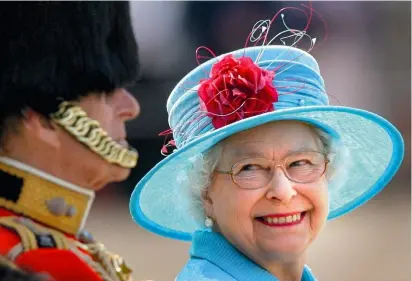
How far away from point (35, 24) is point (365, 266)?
4229 mm

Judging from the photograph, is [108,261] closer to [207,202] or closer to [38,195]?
[38,195]

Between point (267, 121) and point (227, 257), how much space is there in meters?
0.34

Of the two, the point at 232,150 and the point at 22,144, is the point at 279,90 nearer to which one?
the point at 232,150

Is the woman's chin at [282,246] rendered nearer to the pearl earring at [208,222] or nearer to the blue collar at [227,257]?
the blue collar at [227,257]

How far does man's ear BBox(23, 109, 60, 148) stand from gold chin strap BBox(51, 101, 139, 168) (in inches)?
0.8

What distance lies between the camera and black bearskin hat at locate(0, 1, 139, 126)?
1.88 metres

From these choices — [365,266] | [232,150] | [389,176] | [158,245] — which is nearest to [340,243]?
[365,266]

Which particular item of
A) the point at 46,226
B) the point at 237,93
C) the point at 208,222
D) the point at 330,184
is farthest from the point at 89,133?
the point at 330,184

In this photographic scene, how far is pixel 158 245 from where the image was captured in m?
6.27

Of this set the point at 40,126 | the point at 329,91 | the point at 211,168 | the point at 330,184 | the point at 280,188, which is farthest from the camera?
the point at 329,91

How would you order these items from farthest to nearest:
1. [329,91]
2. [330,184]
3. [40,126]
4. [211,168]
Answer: [329,91]
[330,184]
[211,168]
[40,126]

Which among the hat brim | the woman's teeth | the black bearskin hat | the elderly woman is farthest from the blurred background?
the black bearskin hat

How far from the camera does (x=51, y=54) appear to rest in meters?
1.90

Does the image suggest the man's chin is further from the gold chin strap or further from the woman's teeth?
the woman's teeth
